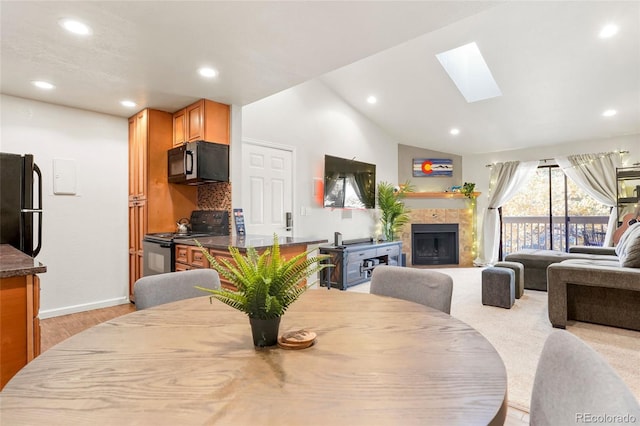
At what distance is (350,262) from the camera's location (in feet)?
15.6

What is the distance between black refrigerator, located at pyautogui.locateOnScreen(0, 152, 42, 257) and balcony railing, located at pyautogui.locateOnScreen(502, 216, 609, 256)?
7.31 metres

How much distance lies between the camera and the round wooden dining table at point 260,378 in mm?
588

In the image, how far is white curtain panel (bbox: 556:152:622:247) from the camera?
5.32 m

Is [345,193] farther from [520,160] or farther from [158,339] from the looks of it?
[158,339]

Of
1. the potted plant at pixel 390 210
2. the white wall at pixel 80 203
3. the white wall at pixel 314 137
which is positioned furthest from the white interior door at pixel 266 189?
the potted plant at pixel 390 210

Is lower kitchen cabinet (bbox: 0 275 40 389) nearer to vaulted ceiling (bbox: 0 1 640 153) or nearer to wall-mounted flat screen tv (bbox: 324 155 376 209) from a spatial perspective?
vaulted ceiling (bbox: 0 1 640 153)

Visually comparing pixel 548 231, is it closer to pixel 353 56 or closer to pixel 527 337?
pixel 527 337

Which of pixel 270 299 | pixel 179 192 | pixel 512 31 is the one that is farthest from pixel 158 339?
pixel 512 31

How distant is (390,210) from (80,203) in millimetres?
4720

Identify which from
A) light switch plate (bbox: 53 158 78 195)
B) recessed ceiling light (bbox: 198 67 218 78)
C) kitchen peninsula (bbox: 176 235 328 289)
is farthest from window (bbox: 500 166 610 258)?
light switch plate (bbox: 53 158 78 195)

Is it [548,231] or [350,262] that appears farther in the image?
[548,231]

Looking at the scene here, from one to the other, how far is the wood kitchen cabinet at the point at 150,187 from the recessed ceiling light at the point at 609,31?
4707mm

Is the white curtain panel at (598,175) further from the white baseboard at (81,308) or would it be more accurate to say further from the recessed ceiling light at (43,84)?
the recessed ceiling light at (43,84)

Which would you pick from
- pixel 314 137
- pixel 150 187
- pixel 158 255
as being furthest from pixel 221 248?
pixel 314 137
